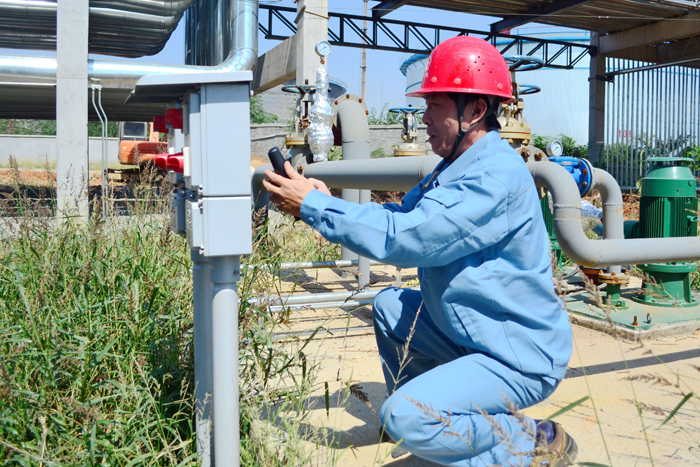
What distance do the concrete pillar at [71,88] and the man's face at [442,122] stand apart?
246 inches

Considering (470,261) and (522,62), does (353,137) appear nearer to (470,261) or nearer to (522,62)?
(522,62)

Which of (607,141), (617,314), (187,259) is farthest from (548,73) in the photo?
(187,259)

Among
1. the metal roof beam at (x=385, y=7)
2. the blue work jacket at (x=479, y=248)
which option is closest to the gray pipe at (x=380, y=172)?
the blue work jacket at (x=479, y=248)

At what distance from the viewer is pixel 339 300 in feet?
12.2

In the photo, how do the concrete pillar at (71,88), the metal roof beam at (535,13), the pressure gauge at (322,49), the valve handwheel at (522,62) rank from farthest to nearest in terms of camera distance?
the metal roof beam at (535,13) < the concrete pillar at (71,88) < the pressure gauge at (322,49) < the valve handwheel at (522,62)

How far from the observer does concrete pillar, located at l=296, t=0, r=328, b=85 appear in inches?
366

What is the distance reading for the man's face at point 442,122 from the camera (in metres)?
1.99

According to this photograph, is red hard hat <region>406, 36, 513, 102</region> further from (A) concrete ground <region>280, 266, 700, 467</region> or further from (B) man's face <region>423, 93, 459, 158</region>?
(A) concrete ground <region>280, 266, 700, 467</region>

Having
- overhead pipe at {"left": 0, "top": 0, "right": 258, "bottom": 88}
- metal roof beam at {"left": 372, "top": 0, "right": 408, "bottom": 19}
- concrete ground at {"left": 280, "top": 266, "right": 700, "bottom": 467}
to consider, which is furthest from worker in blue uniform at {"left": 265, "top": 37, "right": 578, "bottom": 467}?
metal roof beam at {"left": 372, "top": 0, "right": 408, "bottom": 19}

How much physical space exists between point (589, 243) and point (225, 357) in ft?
5.43

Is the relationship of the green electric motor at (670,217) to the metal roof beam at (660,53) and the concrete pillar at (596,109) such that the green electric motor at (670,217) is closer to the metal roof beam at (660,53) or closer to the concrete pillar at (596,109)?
the concrete pillar at (596,109)

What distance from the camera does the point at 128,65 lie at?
29.0 feet

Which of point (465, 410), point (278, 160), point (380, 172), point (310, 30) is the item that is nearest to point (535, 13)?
point (310, 30)

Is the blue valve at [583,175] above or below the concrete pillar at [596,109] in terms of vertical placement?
below
